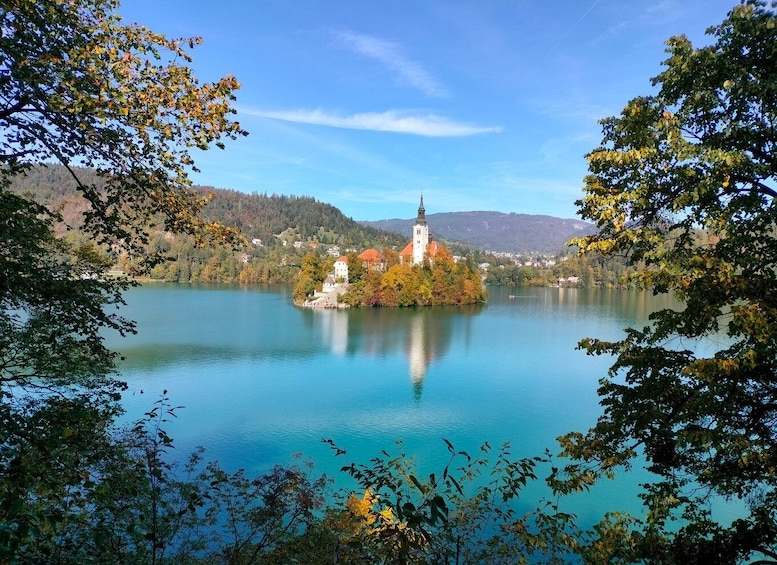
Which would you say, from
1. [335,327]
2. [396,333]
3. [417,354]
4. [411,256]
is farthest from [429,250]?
[417,354]

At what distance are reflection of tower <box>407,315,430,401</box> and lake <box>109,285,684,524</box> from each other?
0.08 metres

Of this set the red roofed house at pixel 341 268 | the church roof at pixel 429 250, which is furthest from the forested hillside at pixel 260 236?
the church roof at pixel 429 250

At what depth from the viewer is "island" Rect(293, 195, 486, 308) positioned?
149 feet

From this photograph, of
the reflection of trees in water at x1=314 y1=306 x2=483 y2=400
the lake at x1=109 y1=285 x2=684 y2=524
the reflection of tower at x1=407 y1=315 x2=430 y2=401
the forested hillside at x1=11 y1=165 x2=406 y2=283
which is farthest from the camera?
the forested hillside at x1=11 y1=165 x2=406 y2=283

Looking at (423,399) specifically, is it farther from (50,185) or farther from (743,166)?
(50,185)

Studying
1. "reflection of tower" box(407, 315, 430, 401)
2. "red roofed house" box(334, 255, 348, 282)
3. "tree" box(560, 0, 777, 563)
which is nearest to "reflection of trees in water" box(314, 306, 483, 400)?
"reflection of tower" box(407, 315, 430, 401)

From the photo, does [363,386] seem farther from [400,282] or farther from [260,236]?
[260,236]

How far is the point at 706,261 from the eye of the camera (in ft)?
11.4

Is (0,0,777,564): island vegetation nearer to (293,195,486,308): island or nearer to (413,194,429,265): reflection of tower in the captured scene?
(293,195,486,308): island

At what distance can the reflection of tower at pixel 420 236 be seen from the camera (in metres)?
58.8

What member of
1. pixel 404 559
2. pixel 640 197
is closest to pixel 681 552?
pixel 640 197

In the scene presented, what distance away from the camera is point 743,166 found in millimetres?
3443

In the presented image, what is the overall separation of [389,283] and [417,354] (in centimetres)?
2161

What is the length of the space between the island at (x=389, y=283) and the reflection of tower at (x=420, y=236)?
625 cm
